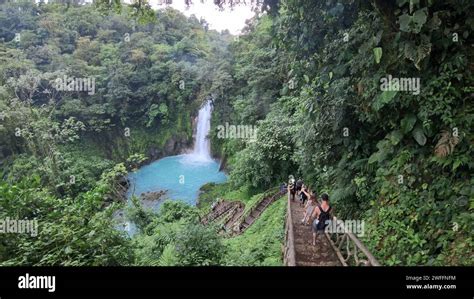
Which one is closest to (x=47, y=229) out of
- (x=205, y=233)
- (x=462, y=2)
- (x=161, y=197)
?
(x=205, y=233)

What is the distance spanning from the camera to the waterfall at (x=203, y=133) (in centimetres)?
3453

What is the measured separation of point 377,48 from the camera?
6523mm

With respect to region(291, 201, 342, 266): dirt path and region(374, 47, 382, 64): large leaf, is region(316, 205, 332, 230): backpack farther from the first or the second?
region(374, 47, 382, 64): large leaf

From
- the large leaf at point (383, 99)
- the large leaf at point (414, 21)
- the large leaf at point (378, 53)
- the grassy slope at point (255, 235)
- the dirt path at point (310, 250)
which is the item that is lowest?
the grassy slope at point (255, 235)

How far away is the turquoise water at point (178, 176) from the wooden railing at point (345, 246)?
61.7ft

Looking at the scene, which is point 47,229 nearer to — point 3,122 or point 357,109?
point 357,109

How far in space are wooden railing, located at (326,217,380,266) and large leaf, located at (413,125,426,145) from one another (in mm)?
2052

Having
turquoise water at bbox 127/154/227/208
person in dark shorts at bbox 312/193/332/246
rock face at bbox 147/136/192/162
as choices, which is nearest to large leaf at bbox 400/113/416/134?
person in dark shorts at bbox 312/193/332/246

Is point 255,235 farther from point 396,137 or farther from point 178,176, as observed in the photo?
point 178,176

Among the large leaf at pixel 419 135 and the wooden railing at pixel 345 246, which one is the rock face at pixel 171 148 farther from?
the large leaf at pixel 419 135

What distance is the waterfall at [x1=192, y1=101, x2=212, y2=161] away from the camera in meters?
34.5

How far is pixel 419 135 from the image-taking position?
639 centimetres

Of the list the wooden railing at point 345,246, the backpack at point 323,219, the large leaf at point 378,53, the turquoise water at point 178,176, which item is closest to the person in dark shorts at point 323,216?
the backpack at point 323,219

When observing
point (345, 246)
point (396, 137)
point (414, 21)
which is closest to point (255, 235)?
point (345, 246)
